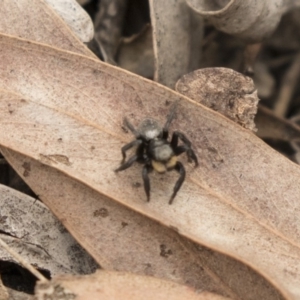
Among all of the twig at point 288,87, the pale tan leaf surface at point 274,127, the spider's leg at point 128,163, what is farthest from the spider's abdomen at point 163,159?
the twig at point 288,87

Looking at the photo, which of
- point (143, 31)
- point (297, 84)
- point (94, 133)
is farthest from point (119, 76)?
point (297, 84)

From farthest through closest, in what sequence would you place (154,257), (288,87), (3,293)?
(288,87) → (154,257) → (3,293)

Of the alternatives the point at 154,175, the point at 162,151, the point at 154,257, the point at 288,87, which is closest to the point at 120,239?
the point at 154,257

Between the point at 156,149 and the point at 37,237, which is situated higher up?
the point at 156,149

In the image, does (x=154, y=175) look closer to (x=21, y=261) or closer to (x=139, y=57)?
(x=21, y=261)

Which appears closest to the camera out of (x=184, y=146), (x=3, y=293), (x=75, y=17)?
(x=3, y=293)

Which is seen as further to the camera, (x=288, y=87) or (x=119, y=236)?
(x=288, y=87)

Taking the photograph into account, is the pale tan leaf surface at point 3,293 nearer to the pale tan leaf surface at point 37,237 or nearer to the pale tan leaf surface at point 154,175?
the pale tan leaf surface at point 37,237

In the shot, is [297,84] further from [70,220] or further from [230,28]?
A: [70,220]

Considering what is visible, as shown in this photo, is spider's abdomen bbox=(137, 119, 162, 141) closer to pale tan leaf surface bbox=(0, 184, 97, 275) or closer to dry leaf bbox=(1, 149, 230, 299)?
dry leaf bbox=(1, 149, 230, 299)
